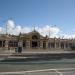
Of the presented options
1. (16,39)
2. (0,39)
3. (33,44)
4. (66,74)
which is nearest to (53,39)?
(33,44)

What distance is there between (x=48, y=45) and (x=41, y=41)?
5802mm

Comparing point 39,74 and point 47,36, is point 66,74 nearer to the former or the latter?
point 39,74

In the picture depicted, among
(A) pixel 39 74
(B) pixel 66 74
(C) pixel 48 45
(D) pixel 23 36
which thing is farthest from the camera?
(C) pixel 48 45

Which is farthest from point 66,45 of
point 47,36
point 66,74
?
point 66,74

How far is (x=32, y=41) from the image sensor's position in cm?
11506

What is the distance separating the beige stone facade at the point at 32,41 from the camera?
345 ft

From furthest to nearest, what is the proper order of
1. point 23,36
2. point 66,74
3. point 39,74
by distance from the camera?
point 23,36, point 66,74, point 39,74

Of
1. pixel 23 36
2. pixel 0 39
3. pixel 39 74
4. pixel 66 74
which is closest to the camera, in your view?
pixel 39 74

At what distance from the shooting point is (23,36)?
111000mm

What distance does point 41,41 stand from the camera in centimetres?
11562

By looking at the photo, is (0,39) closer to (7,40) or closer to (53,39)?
(7,40)

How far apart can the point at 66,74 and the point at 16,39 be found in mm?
94304

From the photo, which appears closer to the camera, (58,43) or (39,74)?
(39,74)

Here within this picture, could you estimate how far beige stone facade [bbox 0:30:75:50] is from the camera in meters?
105
